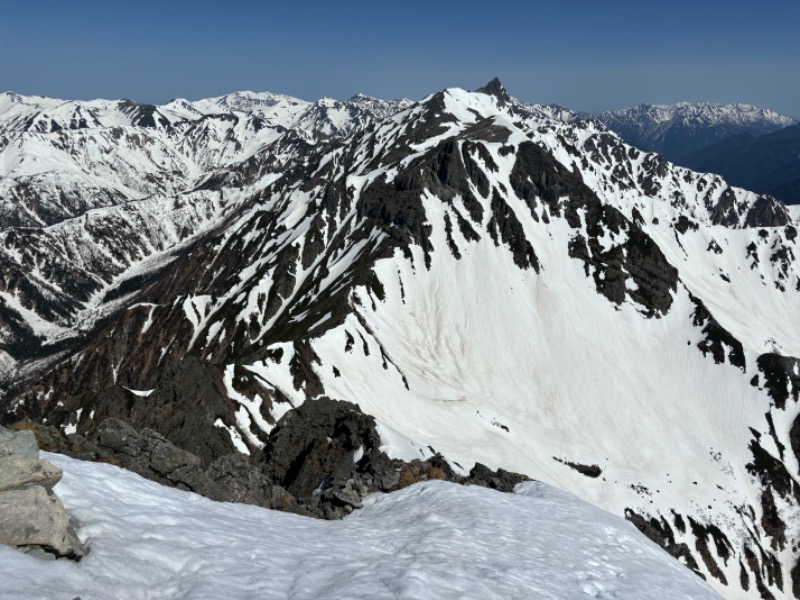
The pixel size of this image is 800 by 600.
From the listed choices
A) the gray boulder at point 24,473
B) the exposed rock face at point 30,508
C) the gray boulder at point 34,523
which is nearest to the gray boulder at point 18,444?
the exposed rock face at point 30,508

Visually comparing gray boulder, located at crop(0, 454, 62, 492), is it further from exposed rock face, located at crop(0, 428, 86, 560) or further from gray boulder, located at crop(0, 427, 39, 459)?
gray boulder, located at crop(0, 427, 39, 459)

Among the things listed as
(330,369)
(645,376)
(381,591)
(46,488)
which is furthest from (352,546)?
(645,376)

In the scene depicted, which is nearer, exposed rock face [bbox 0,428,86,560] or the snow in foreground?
exposed rock face [bbox 0,428,86,560]

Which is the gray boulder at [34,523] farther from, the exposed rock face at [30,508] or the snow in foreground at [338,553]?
the snow in foreground at [338,553]

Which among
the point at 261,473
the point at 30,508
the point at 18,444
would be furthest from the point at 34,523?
the point at 261,473

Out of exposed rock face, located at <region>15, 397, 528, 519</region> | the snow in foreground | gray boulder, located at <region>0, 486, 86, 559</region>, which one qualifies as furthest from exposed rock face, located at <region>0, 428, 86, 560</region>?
the snow in foreground

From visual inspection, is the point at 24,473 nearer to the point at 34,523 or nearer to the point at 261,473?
the point at 34,523
